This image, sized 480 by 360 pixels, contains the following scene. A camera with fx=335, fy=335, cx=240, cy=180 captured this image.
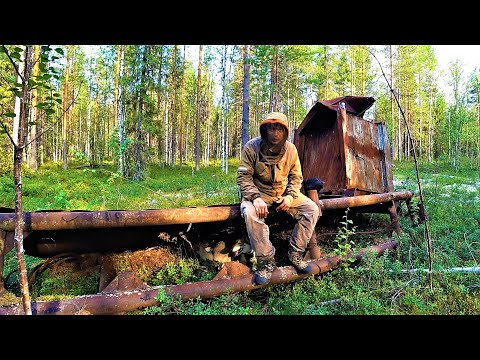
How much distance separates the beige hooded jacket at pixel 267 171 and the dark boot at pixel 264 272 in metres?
0.89

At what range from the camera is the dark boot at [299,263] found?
4.63 meters

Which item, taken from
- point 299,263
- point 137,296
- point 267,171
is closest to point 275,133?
point 267,171

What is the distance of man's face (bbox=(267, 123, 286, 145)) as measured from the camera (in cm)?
447

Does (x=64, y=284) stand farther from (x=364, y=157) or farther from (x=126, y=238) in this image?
(x=364, y=157)

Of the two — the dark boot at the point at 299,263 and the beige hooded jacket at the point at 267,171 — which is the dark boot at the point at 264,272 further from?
the beige hooded jacket at the point at 267,171

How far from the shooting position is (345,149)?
25.7ft

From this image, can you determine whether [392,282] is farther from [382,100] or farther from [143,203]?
[382,100]

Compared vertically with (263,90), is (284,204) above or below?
below

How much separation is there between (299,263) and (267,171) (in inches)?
53.3

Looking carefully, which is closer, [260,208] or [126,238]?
[260,208]

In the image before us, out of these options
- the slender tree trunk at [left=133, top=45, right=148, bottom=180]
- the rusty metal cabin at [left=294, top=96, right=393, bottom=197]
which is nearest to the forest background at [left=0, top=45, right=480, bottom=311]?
the slender tree trunk at [left=133, top=45, right=148, bottom=180]

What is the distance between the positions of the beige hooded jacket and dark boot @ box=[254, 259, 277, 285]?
2.92 ft
